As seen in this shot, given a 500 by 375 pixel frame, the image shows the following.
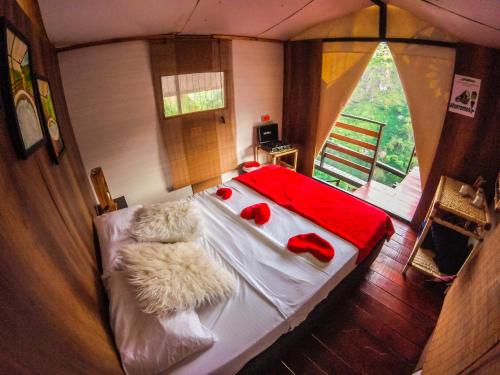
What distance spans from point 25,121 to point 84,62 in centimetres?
177

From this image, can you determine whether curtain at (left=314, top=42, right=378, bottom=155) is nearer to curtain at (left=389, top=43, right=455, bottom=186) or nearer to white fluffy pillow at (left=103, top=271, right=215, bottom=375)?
curtain at (left=389, top=43, right=455, bottom=186)

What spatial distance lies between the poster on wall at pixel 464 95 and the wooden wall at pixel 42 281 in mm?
3142

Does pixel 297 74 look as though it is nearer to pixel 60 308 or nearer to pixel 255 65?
pixel 255 65

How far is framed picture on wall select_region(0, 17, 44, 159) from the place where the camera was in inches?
32.2

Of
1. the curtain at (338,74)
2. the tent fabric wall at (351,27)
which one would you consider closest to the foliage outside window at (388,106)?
the curtain at (338,74)

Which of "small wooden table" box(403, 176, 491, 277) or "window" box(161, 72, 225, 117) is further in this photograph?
"window" box(161, 72, 225, 117)

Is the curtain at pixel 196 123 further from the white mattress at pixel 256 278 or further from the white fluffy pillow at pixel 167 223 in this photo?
the white fluffy pillow at pixel 167 223

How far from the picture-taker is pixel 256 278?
5.33 feet

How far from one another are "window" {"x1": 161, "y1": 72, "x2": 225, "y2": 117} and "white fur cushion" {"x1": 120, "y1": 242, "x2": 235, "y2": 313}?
1.94 metres

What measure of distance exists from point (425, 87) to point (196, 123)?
8.38 ft

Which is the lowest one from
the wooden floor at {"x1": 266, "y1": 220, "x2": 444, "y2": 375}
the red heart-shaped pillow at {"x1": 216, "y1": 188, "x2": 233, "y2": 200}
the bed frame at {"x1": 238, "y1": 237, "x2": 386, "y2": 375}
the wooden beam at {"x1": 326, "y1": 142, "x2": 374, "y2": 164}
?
the wooden floor at {"x1": 266, "y1": 220, "x2": 444, "y2": 375}

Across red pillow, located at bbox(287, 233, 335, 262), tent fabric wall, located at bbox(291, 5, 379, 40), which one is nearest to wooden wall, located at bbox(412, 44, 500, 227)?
tent fabric wall, located at bbox(291, 5, 379, 40)

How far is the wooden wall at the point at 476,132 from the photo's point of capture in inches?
82.9

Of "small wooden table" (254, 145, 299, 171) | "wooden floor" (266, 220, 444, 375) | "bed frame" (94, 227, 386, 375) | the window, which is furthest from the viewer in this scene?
"small wooden table" (254, 145, 299, 171)
